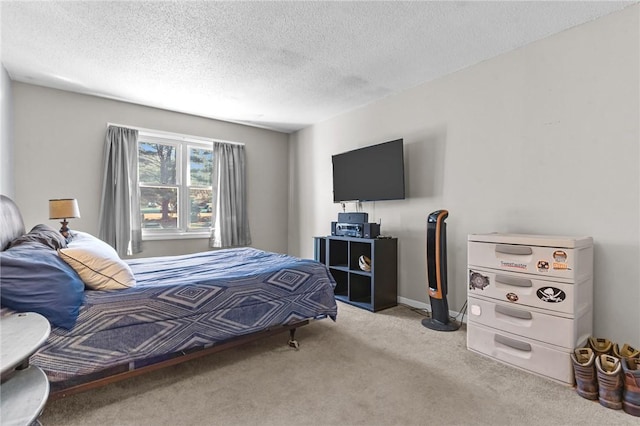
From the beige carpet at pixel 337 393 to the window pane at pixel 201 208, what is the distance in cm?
262

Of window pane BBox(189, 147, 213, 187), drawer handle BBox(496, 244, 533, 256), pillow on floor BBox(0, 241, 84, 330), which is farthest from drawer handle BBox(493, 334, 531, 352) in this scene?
window pane BBox(189, 147, 213, 187)

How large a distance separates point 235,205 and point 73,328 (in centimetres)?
323

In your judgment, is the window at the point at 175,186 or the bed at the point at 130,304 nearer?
the bed at the point at 130,304

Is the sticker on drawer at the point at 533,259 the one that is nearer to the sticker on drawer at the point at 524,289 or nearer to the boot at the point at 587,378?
the sticker on drawer at the point at 524,289

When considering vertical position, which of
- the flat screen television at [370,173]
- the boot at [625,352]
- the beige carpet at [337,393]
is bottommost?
the beige carpet at [337,393]

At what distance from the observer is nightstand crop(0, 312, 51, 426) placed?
85 cm

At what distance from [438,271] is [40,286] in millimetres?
2748

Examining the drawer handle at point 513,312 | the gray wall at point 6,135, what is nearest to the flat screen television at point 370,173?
the drawer handle at point 513,312

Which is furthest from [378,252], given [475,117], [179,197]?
[179,197]

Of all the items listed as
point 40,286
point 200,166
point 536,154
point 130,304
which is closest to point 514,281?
point 536,154

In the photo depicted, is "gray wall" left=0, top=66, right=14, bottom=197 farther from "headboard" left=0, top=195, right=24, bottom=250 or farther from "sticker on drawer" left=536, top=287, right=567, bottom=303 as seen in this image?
"sticker on drawer" left=536, top=287, right=567, bottom=303

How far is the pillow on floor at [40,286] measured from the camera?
1.41 meters

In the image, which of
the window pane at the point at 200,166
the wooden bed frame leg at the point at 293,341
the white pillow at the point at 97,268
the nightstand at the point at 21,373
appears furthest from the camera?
the window pane at the point at 200,166

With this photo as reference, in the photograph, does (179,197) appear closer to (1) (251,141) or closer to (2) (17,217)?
(1) (251,141)
